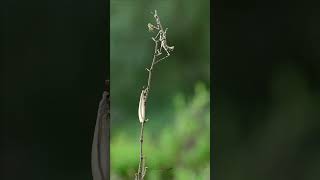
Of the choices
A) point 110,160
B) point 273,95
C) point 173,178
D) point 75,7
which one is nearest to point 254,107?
point 273,95

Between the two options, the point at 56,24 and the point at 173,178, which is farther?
the point at 56,24

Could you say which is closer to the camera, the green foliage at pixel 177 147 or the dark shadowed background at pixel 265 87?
the green foliage at pixel 177 147

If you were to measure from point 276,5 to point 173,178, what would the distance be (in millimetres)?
1131

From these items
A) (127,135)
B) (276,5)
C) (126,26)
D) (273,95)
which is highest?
(276,5)

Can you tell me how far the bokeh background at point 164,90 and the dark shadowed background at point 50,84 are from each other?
0.40 metres

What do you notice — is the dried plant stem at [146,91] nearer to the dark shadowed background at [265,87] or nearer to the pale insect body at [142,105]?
the pale insect body at [142,105]

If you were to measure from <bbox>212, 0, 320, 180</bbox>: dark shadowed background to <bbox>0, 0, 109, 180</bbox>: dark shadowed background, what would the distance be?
2.17 feet

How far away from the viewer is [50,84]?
2.60 meters

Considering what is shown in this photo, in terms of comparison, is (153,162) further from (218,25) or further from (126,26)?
(218,25)

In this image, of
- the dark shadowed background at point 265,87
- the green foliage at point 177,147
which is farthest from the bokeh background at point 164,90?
the dark shadowed background at point 265,87

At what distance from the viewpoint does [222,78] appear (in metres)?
2.66

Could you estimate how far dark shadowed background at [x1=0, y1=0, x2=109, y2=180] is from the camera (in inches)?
102

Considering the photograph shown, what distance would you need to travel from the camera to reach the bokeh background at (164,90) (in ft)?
7.38

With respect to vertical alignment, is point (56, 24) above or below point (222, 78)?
above
